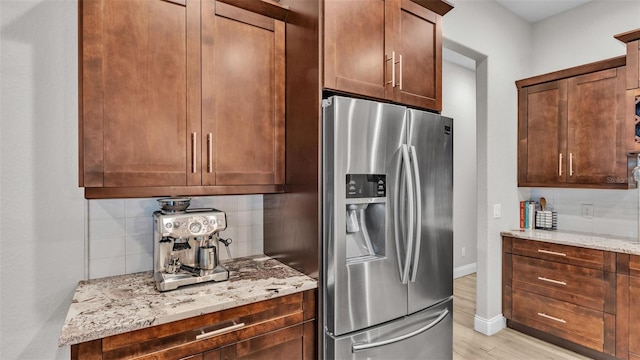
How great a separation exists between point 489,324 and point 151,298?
287cm

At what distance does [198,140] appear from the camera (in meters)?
1.60

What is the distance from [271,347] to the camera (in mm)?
1504

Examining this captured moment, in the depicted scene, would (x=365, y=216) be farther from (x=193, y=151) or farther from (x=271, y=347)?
(x=193, y=151)

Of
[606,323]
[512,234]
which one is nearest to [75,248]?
[512,234]

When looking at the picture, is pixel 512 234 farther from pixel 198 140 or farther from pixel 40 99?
pixel 40 99

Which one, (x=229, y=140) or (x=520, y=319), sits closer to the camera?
(x=229, y=140)

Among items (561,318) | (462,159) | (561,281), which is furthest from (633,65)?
(462,159)

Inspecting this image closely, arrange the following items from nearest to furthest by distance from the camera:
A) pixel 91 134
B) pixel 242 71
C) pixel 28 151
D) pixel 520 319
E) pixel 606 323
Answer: pixel 91 134 → pixel 28 151 → pixel 242 71 → pixel 606 323 → pixel 520 319

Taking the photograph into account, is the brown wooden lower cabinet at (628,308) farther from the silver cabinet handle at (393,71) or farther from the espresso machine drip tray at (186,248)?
the espresso machine drip tray at (186,248)

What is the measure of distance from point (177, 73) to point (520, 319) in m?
3.35

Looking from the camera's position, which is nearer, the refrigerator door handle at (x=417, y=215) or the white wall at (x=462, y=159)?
the refrigerator door handle at (x=417, y=215)

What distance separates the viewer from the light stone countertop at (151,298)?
3.83ft

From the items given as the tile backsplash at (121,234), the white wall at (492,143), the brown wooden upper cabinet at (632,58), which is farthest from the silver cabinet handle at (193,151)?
the brown wooden upper cabinet at (632,58)

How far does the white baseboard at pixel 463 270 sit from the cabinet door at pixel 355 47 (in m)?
3.61
